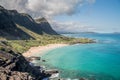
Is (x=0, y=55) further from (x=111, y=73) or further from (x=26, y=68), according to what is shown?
(x=111, y=73)

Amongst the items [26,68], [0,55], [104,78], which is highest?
[0,55]

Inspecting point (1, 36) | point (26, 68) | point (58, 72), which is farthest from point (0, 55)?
point (1, 36)

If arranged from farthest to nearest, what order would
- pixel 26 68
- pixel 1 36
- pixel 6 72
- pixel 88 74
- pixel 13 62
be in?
pixel 1 36 → pixel 88 74 → pixel 26 68 → pixel 13 62 → pixel 6 72

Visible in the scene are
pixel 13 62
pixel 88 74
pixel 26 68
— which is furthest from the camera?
pixel 88 74

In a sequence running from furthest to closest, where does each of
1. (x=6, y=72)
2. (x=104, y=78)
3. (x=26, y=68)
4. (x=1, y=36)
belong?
(x=1, y=36) < (x=104, y=78) < (x=26, y=68) < (x=6, y=72)

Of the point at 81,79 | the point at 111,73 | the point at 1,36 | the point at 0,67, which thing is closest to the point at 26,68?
the point at 0,67

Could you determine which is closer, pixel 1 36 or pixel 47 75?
pixel 47 75

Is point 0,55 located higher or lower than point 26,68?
higher

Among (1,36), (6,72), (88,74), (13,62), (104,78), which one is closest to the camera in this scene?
(6,72)

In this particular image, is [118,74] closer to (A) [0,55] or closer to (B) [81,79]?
(B) [81,79]
